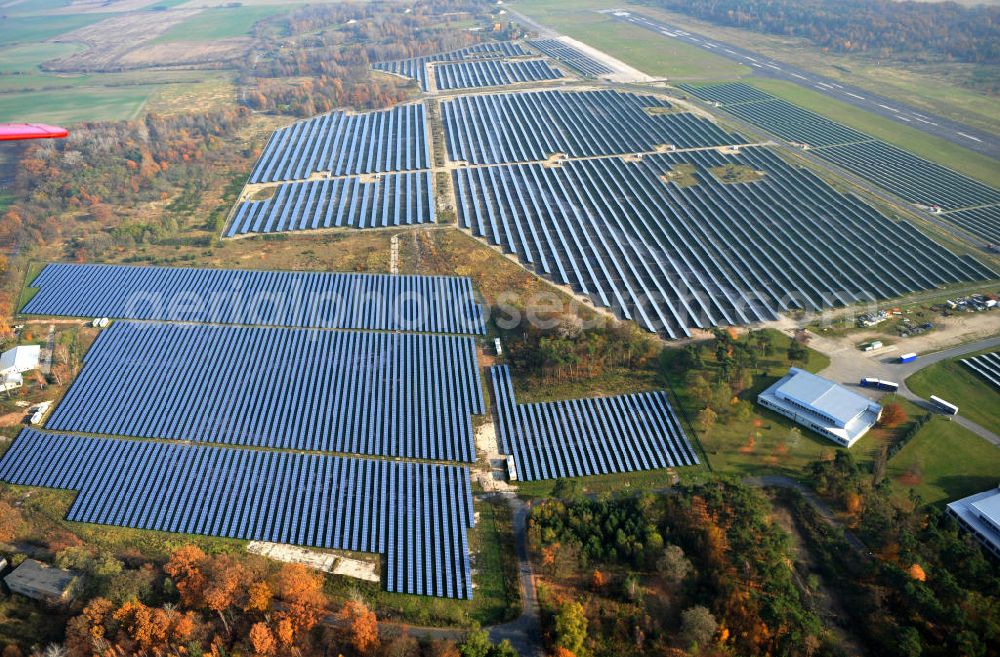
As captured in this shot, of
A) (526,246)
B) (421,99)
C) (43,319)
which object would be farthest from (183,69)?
(526,246)

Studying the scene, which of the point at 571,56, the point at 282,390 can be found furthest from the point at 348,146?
the point at 571,56

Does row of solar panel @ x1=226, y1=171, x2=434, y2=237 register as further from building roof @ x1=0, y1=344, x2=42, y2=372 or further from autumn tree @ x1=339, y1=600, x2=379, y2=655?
autumn tree @ x1=339, y1=600, x2=379, y2=655

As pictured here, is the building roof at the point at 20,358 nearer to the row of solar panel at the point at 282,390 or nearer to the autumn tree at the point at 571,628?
the row of solar panel at the point at 282,390

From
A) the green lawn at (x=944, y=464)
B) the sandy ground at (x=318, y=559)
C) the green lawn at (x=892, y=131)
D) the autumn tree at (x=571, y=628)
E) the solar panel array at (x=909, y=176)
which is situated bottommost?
the sandy ground at (x=318, y=559)

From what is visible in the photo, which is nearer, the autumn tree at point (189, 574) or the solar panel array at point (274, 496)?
the autumn tree at point (189, 574)

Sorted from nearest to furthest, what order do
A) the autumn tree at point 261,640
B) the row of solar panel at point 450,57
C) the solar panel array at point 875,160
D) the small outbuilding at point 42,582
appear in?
the autumn tree at point 261,640 → the small outbuilding at point 42,582 → the solar panel array at point 875,160 → the row of solar panel at point 450,57

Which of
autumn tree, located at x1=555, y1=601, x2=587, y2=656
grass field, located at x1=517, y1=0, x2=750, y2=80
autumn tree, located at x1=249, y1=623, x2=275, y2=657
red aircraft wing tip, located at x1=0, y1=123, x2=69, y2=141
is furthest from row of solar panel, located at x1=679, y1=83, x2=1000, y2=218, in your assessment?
red aircraft wing tip, located at x1=0, y1=123, x2=69, y2=141

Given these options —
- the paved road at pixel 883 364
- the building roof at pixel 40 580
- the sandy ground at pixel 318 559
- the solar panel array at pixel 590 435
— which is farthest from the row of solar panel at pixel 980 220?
the building roof at pixel 40 580
